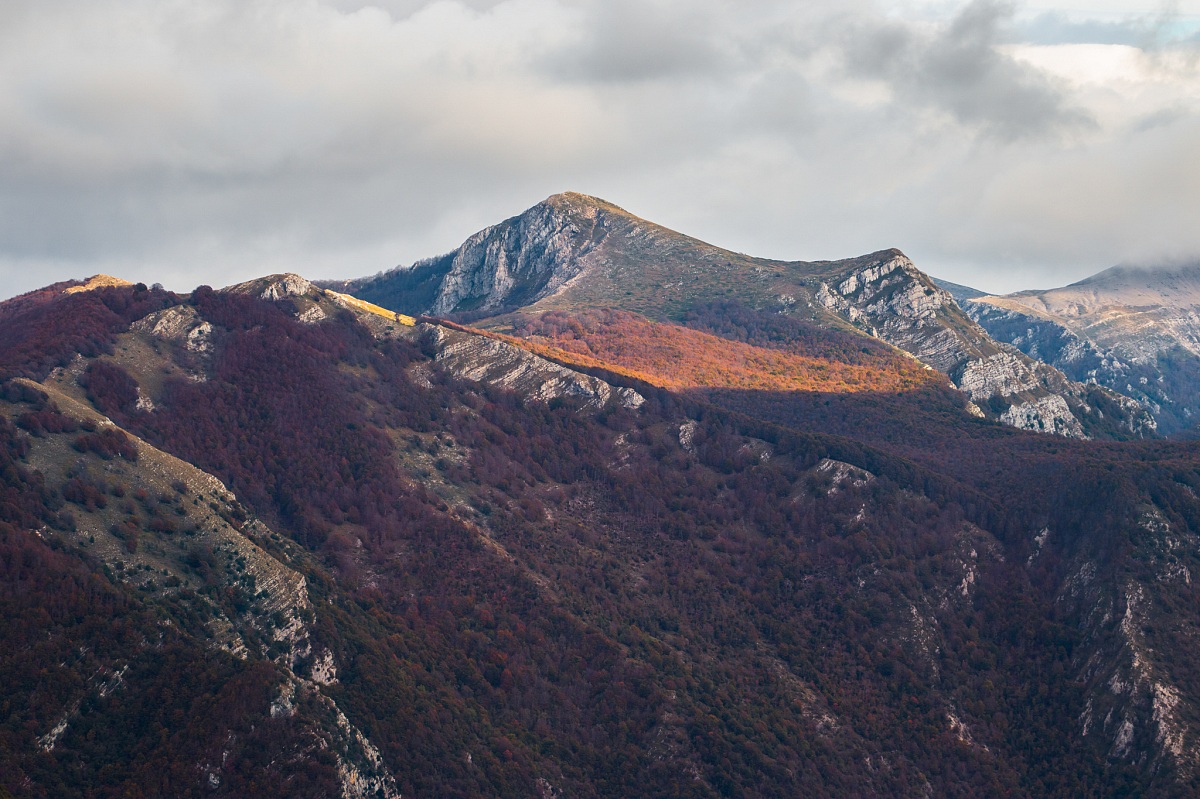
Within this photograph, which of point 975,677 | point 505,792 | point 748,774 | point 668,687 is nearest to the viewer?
point 505,792

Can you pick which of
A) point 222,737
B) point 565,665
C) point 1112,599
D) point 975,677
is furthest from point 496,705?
point 1112,599

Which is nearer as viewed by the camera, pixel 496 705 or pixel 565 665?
pixel 496 705

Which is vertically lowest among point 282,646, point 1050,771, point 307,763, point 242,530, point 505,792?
point 1050,771

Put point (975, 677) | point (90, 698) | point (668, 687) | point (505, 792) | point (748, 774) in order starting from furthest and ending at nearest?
point (975, 677), point (668, 687), point (748, 774), point (505, 792), point (90, 698)

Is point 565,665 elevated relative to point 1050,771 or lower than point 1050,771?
elevated

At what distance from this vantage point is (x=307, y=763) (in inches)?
5202

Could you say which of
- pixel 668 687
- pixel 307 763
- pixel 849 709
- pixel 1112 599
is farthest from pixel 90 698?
pixel 1112 599

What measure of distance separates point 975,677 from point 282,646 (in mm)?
123971

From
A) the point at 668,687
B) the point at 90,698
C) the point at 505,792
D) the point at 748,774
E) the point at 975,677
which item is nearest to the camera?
the point at 90,698

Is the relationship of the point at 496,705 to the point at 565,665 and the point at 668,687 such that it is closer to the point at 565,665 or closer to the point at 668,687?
the point at 565,665

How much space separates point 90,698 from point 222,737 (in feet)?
52.7

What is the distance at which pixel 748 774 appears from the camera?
550 feet

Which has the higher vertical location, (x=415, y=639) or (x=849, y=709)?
(x=415, y=639)

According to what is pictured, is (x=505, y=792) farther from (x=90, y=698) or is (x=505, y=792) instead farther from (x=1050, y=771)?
(x=1050, y=771)
